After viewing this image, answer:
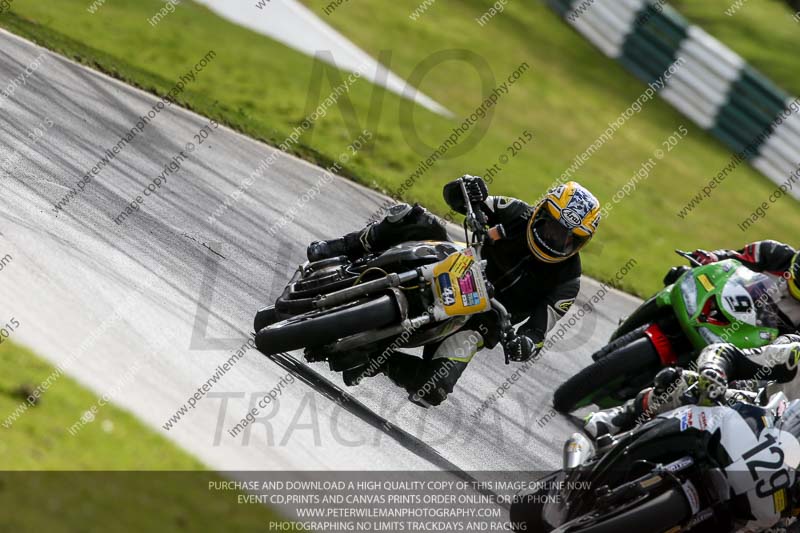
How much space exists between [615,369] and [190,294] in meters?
3.71

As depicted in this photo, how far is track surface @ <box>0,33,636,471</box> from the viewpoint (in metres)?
6.97

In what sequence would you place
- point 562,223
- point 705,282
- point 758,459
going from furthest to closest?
point 705,282 → point 562,223 → point 758,459

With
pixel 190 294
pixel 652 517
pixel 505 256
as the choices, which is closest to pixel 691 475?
pixel 652 517

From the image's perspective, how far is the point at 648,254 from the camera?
15.9 meters

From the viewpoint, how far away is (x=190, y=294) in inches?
335

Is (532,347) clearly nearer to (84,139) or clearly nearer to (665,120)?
(84,139)

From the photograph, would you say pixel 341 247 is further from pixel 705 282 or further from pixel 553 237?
pixel 705 282

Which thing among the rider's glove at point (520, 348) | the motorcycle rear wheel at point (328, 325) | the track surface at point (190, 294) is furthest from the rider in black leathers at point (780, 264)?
the motorcycle rear wheel at point (328, 325)

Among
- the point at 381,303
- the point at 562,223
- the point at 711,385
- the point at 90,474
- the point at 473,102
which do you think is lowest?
the point at 473,102

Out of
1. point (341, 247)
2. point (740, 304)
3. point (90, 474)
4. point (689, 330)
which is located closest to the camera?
point (90, 474)

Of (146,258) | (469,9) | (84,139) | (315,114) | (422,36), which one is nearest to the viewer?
(146,258)

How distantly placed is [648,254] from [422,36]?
6458 millimetres

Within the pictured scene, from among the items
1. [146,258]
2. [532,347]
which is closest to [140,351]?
[146,258]

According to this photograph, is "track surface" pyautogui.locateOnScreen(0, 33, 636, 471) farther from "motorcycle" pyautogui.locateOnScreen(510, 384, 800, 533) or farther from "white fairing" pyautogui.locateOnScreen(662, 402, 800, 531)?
"white fairing" pyautogui.locateOnScreen(662, 402, 800, 531)
